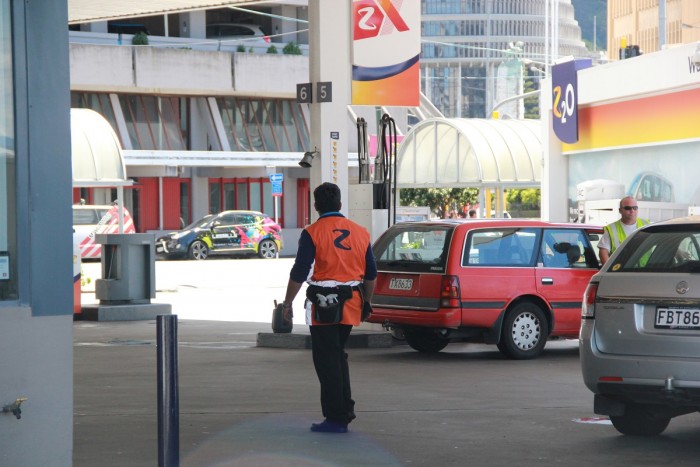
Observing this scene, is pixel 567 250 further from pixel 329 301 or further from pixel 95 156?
pixel 95 156

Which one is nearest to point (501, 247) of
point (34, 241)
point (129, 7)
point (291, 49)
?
point (34, 241)

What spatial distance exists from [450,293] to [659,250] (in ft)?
18.4

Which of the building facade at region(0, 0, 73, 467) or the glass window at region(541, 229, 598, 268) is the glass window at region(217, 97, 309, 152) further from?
the building facade at region(0, 0, 73, 467)

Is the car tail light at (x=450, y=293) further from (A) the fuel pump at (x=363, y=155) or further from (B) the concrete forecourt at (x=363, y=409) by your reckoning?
(A) the fuel pump at (x=363, y=155)

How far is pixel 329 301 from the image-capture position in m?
9.82

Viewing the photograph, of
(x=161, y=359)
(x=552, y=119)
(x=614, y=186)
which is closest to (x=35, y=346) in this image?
(x=161, y=359)

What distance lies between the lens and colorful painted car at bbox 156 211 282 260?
4659 centimetres

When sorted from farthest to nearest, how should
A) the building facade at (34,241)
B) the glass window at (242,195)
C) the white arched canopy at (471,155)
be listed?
the glass window at (242,195)
the white arched canopy at (471,155)
the building facade at (34,241)

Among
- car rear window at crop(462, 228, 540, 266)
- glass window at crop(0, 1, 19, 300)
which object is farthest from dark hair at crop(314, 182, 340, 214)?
car rear window at crop(462, 228, 540, 266)

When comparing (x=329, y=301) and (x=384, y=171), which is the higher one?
(x=384, y=171)

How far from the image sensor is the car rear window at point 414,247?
1520cm

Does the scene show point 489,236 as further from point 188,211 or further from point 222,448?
point 188,211

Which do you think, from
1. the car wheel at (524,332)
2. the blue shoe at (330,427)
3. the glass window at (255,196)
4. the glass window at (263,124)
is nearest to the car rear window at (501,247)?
the car wheel at (524,332)

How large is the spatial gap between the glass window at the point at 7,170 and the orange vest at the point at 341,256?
2.80 meters
